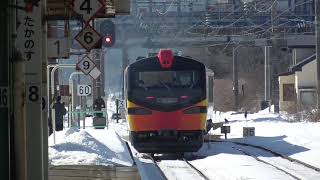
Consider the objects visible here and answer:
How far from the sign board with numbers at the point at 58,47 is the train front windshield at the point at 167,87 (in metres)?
8.57

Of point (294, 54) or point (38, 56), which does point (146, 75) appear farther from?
point (294, 54)

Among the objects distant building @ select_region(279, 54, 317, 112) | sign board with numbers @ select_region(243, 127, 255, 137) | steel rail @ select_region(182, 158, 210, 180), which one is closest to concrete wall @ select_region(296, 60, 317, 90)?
distant building @ select_region(279, 54, 317, 112)

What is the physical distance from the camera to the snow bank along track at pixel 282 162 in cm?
1575

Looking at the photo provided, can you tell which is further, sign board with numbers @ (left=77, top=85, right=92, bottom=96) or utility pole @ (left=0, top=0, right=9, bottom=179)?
sign board with numbers @ (left=77, top=85, right=92, bottom=96)

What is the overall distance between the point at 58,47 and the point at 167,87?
356 inches

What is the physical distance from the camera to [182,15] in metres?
43.9

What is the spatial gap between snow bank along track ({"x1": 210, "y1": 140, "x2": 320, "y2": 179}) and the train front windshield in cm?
269

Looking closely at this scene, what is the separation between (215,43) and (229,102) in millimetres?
25780

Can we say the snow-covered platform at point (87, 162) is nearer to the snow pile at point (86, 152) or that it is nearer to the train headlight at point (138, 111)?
the snow pile at point (86, 152)

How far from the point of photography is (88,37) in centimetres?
905

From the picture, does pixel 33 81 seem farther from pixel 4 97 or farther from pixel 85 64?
pixel 85 64

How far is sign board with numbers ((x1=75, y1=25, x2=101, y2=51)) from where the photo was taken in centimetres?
901

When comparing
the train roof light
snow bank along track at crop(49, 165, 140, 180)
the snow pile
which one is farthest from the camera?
the train roof light

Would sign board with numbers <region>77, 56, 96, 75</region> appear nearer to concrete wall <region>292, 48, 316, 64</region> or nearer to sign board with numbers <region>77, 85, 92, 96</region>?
sign board with numbers <region>77, 85, 92, 96</region>
